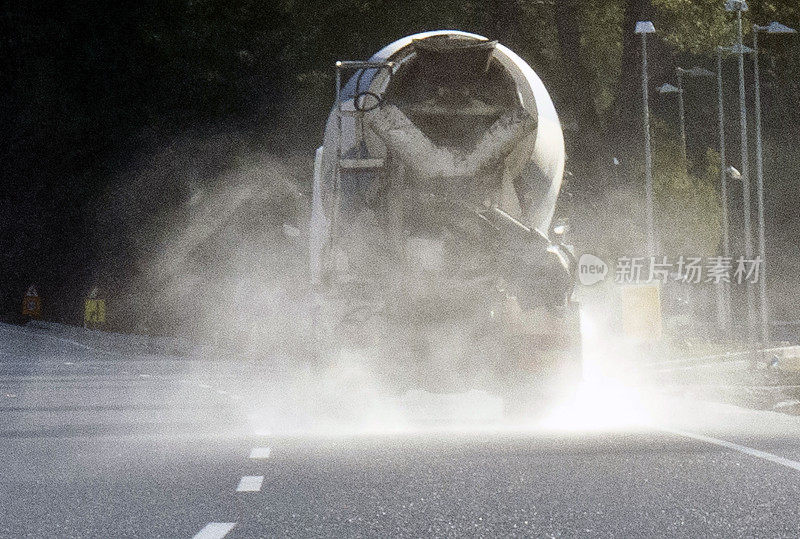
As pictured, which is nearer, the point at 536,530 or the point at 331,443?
the point at 536,530

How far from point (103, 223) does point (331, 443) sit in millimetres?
31960

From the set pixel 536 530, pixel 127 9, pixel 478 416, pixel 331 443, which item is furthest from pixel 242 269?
pixel 536 530

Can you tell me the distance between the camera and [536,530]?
8016 millimetres

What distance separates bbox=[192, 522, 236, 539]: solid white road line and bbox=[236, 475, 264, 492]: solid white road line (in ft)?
5.10

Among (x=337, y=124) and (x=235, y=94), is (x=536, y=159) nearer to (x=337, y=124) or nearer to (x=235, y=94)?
(x=337, y=124)

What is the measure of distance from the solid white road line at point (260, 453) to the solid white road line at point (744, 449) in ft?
11.4

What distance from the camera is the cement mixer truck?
14.6 meters

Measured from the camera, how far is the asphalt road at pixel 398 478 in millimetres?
8320

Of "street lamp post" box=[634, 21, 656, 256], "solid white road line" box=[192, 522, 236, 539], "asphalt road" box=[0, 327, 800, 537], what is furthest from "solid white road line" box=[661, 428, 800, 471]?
"street lamp post" box=[634, 21, 656, 256]

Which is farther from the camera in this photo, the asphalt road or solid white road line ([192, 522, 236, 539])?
the asphalt road

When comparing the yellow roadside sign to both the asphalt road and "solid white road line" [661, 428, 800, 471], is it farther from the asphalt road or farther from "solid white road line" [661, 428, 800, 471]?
"solid white road line" [661, 428, 800, 471]

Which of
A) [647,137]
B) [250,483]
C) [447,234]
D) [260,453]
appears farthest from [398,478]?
[647,137]

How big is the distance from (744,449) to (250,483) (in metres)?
3.94

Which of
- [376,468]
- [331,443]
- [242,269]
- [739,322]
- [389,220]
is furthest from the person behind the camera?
[739,322]
